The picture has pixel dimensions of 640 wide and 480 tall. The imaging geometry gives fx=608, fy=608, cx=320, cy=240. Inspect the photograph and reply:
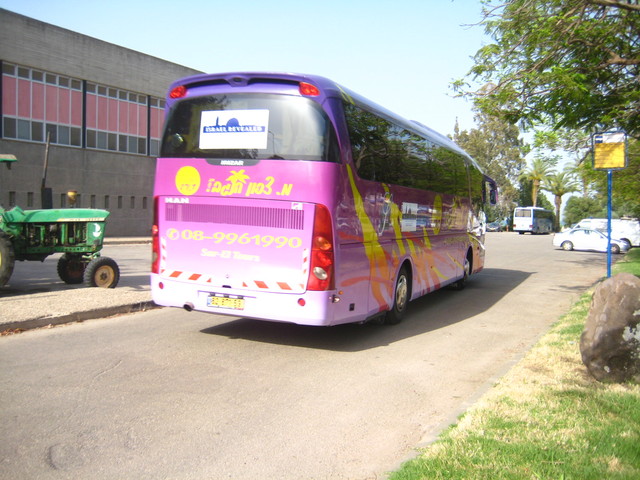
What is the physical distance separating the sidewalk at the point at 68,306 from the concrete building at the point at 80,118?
19.1 m

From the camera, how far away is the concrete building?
1182 inches

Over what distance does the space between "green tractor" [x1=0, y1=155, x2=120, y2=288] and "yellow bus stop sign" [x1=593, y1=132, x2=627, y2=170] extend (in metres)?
9.67

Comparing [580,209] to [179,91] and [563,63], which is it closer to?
[563,63]

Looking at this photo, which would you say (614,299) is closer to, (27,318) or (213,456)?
(213,456)

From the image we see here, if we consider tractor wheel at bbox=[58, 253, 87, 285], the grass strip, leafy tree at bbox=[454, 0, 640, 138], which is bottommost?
the grass strip

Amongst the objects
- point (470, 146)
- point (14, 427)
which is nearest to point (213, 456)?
point (14, 427)

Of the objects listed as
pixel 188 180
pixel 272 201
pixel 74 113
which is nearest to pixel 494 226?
pixel 74 113

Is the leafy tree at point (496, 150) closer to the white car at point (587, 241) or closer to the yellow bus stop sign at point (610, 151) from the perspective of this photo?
the white car at point (587, 241)

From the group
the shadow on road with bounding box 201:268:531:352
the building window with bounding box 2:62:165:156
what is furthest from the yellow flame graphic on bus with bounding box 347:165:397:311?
the building window with bounding box 2:62:165:156

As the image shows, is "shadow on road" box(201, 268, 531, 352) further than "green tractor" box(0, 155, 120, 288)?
No

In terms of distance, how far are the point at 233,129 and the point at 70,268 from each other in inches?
274

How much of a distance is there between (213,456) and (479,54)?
10.8 m

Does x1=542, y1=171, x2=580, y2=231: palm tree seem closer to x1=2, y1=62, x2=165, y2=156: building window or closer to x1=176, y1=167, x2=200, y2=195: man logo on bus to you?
x1=2, y1=62, x2=165, y2=156: building window

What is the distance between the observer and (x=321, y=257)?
289 inches
